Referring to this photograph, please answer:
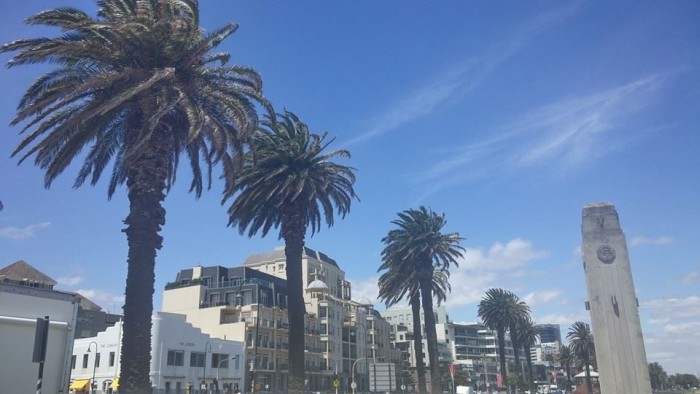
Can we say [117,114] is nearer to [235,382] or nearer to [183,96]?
[183,96]

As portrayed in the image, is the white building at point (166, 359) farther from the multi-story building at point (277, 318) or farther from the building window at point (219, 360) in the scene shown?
the multi-story building at point (277, 318)

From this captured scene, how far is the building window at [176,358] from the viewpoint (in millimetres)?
66175

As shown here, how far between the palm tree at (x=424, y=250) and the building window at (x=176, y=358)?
2625 cm

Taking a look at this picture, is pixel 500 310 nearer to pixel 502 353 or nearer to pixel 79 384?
pixel 502 353

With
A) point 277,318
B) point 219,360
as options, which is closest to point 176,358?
point 219,360

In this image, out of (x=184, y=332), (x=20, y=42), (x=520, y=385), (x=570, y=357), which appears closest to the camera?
(x=20, y=42)

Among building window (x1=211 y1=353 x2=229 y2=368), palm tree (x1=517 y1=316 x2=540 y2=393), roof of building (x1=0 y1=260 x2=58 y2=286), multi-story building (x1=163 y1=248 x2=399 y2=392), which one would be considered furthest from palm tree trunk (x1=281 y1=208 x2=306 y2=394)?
palm tree (x1=517 y1=316 x2=540 y2=393)

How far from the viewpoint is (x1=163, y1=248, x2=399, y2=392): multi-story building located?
3371 inches

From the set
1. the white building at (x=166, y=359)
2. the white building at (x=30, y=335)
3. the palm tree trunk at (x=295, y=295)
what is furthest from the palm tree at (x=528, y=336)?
the white building at (x=30, y=335)

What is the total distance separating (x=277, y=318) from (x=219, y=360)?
1767 centimetres

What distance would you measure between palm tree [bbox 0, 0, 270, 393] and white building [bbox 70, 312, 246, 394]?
132ft

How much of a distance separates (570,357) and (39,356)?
441ft

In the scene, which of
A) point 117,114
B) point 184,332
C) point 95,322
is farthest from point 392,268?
point 95,322

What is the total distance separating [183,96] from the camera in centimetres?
2442
